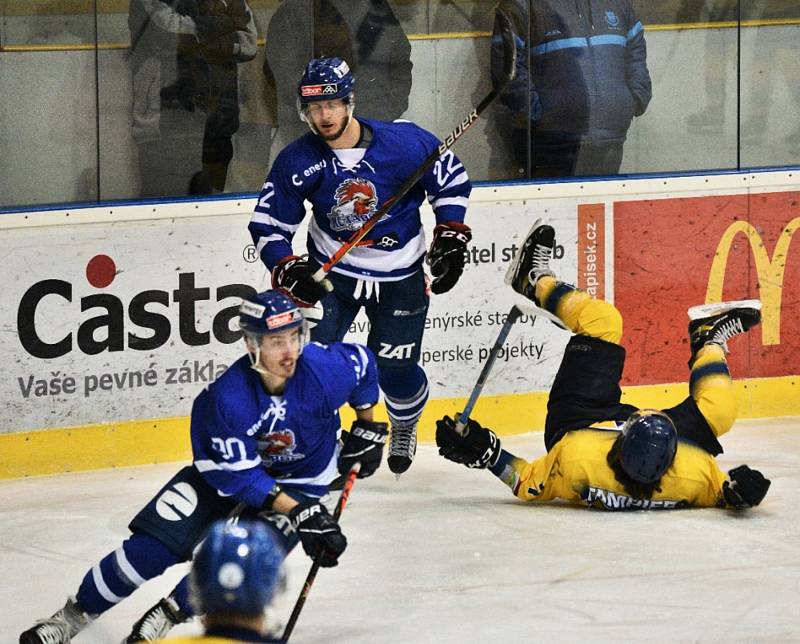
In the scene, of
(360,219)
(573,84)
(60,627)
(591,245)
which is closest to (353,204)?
(360,219)

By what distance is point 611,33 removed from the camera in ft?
20.5

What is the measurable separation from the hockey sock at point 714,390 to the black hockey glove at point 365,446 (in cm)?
136

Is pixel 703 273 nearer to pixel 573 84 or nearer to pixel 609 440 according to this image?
pixel 573 84

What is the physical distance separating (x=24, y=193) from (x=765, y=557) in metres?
2.65

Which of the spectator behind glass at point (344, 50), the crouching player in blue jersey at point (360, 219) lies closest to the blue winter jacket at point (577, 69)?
the spectator behind glass at point (344, 50)

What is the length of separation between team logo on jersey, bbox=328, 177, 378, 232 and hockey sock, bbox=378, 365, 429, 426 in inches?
20.4

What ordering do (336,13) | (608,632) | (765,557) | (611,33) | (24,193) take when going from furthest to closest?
(611,33) → (336,13) → (24,193) → (765,557) → (608,632)

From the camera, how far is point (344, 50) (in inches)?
232

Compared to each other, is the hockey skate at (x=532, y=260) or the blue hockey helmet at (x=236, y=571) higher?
the hockey skate at (x=532, y=260)

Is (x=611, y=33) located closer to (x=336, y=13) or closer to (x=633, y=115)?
(x=633, y=115)

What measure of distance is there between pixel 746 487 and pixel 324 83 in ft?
5.46

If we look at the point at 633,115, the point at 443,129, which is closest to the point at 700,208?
the point at 633,115

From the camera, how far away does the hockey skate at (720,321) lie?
17.8ft

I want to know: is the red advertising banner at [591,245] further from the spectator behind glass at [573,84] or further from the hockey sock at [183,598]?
the hockey sock at [183,598]
